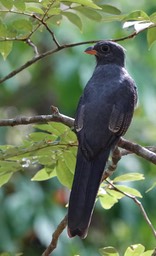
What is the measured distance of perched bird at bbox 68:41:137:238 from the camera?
3473 millimetres

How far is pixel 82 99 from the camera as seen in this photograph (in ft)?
12.8

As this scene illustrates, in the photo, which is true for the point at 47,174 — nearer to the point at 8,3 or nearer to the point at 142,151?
the point at 142,151

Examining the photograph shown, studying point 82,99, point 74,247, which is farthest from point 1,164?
point 74,247

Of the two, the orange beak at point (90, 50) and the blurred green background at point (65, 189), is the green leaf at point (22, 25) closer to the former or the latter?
the orange beak at point (90, 50)

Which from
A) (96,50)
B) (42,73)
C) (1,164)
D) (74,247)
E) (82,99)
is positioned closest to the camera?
(1,164)

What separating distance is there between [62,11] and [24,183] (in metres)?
2.97

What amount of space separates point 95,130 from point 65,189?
2.77 m

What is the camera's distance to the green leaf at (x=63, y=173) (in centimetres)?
341

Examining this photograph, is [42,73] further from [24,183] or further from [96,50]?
[96,50]

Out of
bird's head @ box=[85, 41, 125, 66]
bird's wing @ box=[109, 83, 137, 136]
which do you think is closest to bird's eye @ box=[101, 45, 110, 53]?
bird's head @ box=[85, 41, 125, 66]

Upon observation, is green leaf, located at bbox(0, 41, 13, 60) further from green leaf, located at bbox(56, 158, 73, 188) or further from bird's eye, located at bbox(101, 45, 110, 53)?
bird's eye, located at bbox(101, 45, 110, 53)

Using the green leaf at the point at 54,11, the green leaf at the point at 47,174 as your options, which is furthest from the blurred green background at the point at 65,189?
the green leaf at the point at 54,11

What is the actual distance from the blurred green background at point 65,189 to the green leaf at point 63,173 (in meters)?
2.33

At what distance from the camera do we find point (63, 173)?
136 inches
